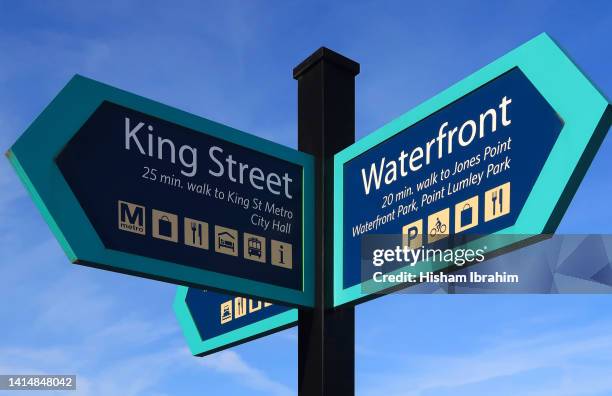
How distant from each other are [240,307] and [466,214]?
282 centimetres

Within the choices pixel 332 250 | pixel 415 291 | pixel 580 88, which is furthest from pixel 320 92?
pixel 580 88

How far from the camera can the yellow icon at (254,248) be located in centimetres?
677

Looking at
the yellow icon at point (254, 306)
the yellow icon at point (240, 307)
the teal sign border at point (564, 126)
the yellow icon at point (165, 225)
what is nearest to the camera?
the teal sign border at point (564, 126)

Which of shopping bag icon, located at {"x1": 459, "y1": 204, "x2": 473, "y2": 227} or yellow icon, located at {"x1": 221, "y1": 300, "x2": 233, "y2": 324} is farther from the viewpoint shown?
yellow icon, located at {"x1": 221, "y1": 300, "x2": 233, "y2": 324}

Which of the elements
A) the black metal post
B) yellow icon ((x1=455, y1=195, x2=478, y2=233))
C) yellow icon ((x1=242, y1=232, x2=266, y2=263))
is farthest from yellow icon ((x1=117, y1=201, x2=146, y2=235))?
yellow icon ((x1=455, y1=195, x2=478, y2=233))

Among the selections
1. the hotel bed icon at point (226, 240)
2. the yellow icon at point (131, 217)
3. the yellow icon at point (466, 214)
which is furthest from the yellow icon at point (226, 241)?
the yellow icon at point (466, 214)

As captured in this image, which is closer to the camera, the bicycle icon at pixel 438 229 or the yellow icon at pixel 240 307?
the bicycle icon at pixel 438 229

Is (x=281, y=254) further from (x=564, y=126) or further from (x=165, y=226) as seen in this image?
(x=564, y=126)

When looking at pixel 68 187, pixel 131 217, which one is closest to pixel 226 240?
pixel 131 217

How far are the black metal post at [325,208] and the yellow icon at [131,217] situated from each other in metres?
1.49

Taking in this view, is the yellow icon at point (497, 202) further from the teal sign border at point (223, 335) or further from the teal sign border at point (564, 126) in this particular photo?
the teal sign border at point (223, 335)

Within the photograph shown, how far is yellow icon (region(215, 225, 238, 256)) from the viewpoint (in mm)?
6625

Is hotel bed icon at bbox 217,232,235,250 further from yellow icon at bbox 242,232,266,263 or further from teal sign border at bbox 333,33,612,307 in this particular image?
teal sign border at bbox 333,33,612,307

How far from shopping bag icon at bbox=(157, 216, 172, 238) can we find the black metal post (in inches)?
49.9
